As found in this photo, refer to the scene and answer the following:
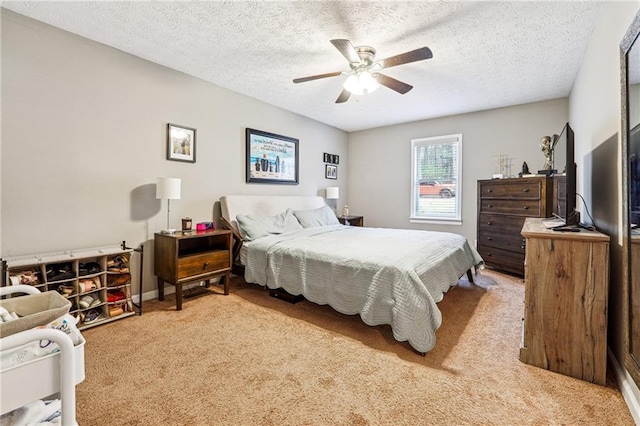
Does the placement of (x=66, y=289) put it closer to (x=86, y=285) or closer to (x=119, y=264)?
(x=86, y=285)

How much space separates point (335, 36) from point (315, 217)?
245 cm

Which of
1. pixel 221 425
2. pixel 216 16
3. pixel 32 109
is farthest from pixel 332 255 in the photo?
pixel 32 109

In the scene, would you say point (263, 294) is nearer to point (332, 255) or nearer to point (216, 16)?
point (332, 255)

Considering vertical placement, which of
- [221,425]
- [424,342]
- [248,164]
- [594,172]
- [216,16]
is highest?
[216,16]

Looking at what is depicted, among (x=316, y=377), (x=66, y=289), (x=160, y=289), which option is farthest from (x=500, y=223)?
(x=66, y=289)

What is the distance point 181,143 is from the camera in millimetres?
3270

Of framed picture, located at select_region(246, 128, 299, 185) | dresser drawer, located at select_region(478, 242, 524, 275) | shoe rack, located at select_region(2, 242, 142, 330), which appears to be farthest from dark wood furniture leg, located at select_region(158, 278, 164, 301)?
dresser drawer, located at select_region(478, 242, 524, 275)

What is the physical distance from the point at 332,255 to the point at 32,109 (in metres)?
2.71

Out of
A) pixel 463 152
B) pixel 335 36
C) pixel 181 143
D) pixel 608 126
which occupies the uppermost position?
pixel 335 36

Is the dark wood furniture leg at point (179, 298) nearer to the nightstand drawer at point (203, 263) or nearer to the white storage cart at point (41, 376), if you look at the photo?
the nightstand drawer at point (203, 263)

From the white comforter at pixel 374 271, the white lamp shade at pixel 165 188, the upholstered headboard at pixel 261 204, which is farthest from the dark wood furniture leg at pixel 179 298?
the upholstered headboard at pixel 261 204

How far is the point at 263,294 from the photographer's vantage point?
3250 mm

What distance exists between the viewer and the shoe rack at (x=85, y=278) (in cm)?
212

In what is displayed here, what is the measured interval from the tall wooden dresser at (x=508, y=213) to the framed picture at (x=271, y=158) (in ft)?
9.32
